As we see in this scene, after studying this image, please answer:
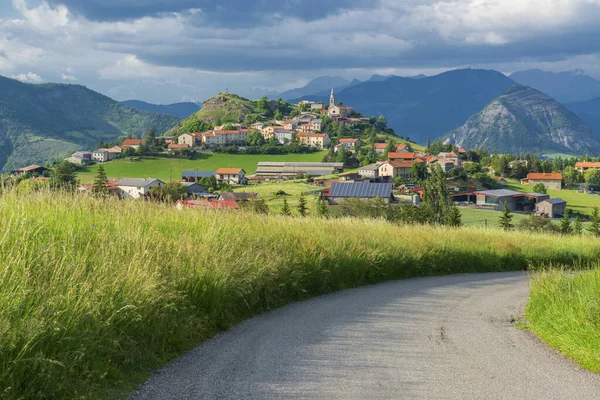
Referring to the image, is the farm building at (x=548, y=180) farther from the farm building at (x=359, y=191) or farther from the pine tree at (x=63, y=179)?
the pine tree at (x=63, y=179)

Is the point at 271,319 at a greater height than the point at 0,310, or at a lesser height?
lesser

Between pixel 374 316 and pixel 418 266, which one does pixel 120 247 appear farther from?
pixel 418 266

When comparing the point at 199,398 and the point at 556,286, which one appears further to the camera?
the point at 556,286

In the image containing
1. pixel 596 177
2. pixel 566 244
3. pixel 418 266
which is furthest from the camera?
pixel 596 177

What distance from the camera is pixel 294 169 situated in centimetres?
15200

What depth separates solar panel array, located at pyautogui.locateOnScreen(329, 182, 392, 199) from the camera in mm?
97500

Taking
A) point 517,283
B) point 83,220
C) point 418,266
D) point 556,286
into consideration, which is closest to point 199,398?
point 83,220

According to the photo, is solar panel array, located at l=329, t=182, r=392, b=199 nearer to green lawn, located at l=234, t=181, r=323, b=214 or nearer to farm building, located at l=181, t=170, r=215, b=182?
green lawn, located at l=234, t=181, r=323, b=214

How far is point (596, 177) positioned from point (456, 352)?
168 metres

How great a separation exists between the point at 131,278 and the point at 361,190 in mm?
95805

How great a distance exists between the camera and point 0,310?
196 inches

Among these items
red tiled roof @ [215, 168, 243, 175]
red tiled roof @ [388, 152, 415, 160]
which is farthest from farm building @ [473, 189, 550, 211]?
red tiled roof @ [215, 168, 243, 175]

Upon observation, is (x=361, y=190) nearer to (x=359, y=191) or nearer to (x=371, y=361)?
(x=359, y=191)

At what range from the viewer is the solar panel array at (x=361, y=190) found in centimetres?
9750
